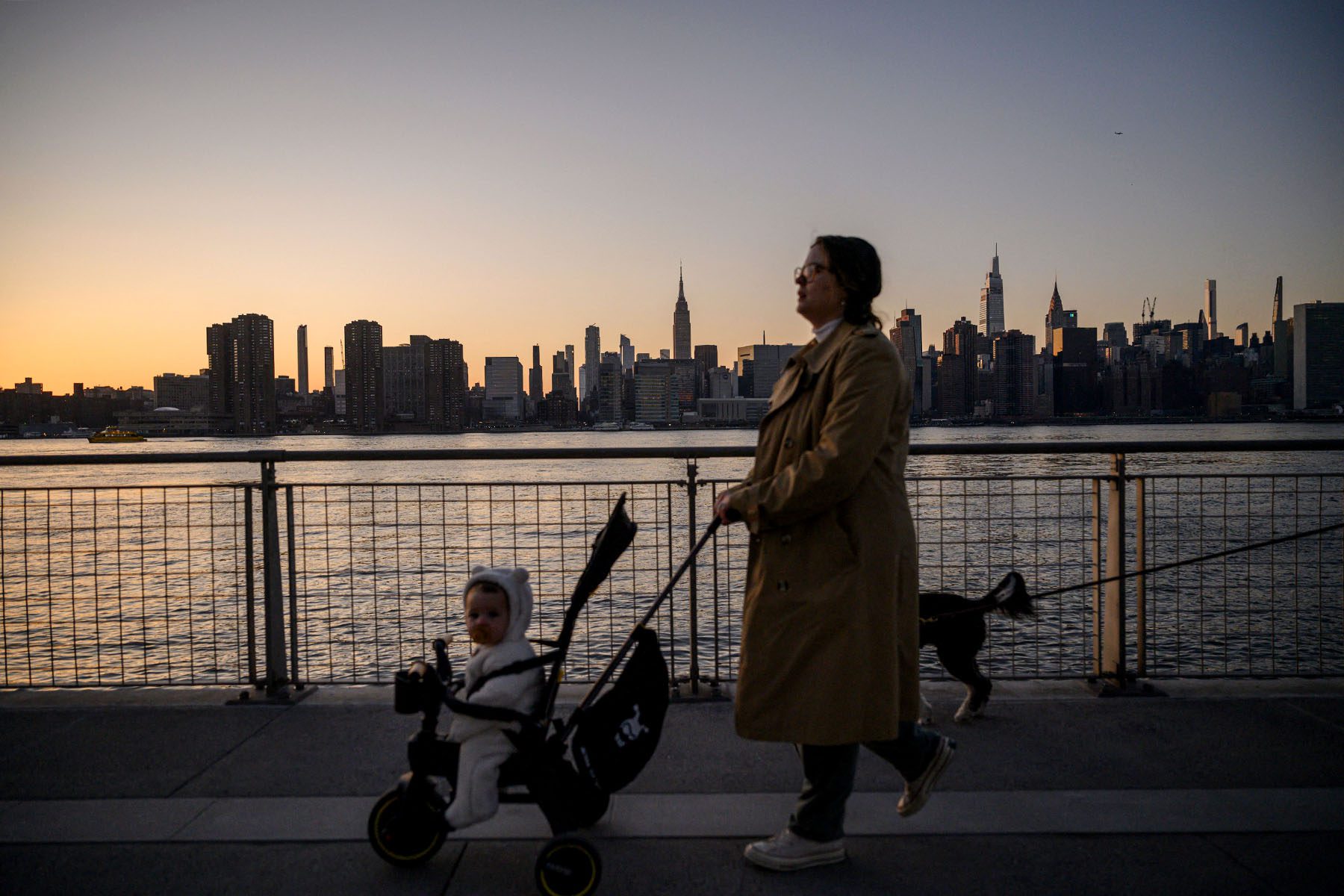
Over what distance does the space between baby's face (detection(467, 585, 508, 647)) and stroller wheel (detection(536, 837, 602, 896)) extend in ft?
2.05

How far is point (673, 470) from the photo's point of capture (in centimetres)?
2309

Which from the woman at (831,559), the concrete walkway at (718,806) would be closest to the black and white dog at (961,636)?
the concrete walkway at (718,806)

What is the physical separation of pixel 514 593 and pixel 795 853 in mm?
1189

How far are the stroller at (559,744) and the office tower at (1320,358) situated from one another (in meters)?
72.7

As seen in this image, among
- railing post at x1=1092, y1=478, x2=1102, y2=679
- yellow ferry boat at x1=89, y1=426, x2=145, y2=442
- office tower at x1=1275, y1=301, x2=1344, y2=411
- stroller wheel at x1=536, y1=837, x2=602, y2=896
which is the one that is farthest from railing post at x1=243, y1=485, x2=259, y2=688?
yellow ferry boat at x1=89, y1=426, x2=145, y2=442

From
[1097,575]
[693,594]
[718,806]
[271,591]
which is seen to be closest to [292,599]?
[271,591]

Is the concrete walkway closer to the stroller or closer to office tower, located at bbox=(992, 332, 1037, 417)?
the stroller

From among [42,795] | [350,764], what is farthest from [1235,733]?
[42,795]

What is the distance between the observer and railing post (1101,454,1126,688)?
14.5 ft

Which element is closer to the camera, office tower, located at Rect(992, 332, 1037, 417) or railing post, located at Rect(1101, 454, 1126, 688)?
railing post, located at Rect(1101, 454, 1126, 688)

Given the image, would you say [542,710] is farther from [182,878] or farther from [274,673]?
[274,673]

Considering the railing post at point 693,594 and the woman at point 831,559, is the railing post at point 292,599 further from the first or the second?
the woman at point 831,559

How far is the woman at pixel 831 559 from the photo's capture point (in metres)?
2.52

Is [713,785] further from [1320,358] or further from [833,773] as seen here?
[1320,358]
